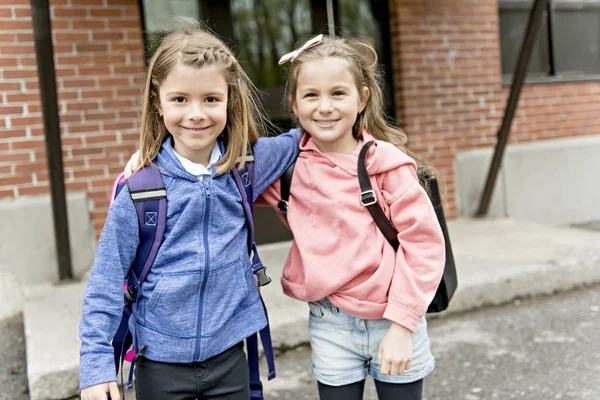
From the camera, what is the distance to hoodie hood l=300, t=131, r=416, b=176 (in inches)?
74.9

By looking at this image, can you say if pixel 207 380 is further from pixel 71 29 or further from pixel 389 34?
pixel 389 34

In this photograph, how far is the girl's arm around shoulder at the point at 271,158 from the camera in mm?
2006

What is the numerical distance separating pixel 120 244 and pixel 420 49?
4.51 m

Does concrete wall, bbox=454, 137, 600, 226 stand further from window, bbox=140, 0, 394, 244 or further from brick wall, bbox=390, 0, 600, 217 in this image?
window, bbox=140, 0, 394, 244

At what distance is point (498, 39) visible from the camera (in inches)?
237

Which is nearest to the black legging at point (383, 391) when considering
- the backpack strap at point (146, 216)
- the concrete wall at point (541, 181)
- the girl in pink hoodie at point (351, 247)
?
the girl in pink hoodie at point (351, 247)

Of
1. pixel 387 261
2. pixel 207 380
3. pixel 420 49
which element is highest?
pixel 420 49

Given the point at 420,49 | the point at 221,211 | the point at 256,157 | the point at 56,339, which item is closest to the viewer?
the point at 221,211

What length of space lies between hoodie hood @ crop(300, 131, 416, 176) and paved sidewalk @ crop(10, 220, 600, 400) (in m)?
1.74

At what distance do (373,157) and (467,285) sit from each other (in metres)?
2.41

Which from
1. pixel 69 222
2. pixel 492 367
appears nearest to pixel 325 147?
pixel 492 367

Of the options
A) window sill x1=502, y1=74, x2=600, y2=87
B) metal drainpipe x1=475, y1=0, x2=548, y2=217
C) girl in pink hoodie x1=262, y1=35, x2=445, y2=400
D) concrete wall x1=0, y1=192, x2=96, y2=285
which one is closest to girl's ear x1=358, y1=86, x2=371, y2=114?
girl in pink hoodie x1=262, y1=35, x2=445, y2=400

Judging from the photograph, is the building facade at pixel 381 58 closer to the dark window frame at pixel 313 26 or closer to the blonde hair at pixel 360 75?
the dark window frame at pixel 313 26

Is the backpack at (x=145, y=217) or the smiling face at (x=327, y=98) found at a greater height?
the smiling face at (x=327, y=98)
